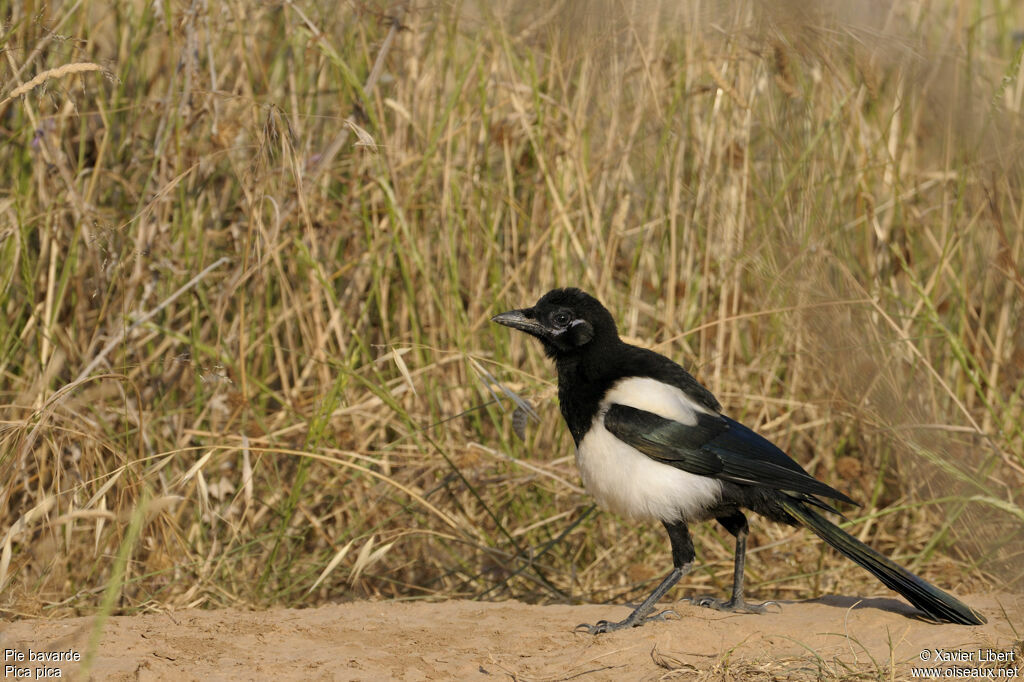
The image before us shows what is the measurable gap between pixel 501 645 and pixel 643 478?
681 mm

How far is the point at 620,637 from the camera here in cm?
293

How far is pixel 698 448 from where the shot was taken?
10.8 feet

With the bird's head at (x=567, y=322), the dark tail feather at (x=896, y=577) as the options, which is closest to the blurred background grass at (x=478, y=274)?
the bird's head at (x=567, y=322)

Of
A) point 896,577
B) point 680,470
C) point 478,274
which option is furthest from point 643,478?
point 478,274

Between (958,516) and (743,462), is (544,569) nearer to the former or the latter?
(743,462)

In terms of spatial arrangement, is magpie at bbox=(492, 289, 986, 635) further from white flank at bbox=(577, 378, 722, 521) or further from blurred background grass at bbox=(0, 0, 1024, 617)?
blurred background grass at bbox=(0, 0, 1024, 617)

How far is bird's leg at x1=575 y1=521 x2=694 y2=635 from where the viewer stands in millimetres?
3068

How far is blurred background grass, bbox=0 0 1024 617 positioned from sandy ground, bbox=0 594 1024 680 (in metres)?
0.44

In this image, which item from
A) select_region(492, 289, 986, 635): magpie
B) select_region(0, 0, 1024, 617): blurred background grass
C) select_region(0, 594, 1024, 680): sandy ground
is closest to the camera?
select_region(0, 594, 1024, 680): sandy ground

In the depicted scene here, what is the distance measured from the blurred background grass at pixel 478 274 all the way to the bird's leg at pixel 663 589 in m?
0.46

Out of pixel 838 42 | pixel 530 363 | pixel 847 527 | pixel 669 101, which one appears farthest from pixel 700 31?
pixel 847 527

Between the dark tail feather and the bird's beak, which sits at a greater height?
the bird's beak

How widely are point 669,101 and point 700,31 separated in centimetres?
44

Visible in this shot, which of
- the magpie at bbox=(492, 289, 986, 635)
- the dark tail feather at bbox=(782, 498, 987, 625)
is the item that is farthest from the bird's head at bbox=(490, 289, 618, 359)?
the dark tail feather at bbox=(782, 498, 987, 625)
